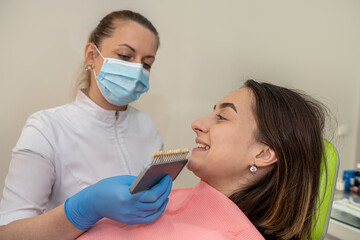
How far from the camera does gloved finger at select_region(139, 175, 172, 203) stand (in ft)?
2.81

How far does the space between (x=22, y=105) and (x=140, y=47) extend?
82 cm

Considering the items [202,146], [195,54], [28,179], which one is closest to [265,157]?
[202,146]

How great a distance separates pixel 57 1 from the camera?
1681 mm

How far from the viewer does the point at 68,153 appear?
4.17 ft

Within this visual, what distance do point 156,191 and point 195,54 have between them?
4.68 feet

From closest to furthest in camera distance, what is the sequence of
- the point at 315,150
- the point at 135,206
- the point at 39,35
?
1. the point at 135,206
2. the point at 315,150
3. the point at 39,35

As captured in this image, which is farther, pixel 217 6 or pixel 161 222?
pixel 217 6

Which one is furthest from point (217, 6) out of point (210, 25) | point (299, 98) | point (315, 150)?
point (315, 150)

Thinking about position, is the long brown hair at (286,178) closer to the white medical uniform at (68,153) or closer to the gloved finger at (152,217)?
the gloved finger at (152,217)

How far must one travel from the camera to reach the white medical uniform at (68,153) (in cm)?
110

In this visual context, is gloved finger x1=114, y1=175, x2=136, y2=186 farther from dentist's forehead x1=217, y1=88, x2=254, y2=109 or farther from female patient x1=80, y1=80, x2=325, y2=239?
dentist's forehead x1=217, y1=88, x2=254, y2=109

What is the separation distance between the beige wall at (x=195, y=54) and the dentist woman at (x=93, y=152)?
332mm

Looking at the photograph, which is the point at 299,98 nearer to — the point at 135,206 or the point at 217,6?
the point at 135,206

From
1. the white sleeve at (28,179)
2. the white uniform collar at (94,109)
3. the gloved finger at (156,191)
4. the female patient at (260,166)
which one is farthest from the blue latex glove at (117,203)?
the white uniform collar at (94,109)
